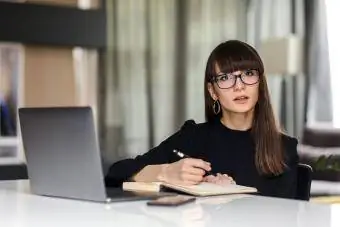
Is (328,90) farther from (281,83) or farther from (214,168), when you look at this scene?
(214,168)

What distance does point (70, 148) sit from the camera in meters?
1.31

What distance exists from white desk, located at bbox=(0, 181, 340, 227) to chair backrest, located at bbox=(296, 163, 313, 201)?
40 centimetres

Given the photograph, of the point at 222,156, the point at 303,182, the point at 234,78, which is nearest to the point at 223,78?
the point at 234,78

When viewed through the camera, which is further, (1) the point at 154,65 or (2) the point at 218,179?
(1) the point at 154,65

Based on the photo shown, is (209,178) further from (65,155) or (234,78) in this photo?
(65,155)

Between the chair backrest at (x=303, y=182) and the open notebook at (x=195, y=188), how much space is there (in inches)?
11.4

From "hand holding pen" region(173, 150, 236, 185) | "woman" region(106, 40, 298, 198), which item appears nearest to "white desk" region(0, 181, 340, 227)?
"hand holding pen" region(173, 150, 236, 185)

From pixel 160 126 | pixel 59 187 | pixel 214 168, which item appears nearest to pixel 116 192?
pixel 59 187

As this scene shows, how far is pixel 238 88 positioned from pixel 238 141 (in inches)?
8.3

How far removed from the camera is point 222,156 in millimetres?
1899

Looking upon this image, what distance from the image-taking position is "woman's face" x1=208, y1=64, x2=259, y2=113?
1.74 m

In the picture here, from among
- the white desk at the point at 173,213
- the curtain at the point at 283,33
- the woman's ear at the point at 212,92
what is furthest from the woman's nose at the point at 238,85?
the curtain at the point at 283,33

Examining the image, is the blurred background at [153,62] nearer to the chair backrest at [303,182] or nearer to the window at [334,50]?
the window at [334,50]

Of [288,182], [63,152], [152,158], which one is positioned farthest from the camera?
[152,158]
